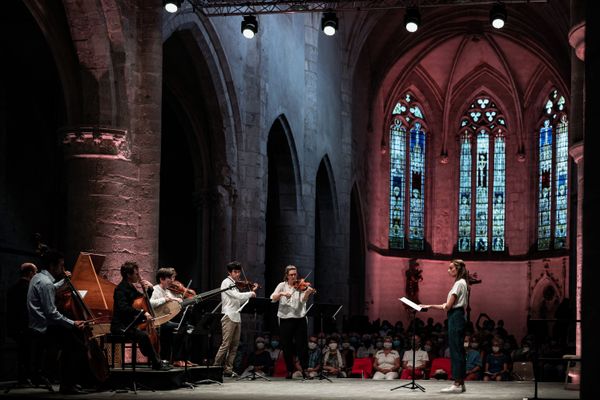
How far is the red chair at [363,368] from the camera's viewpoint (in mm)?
19000

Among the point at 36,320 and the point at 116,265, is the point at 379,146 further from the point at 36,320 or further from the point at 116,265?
the point at 36,320

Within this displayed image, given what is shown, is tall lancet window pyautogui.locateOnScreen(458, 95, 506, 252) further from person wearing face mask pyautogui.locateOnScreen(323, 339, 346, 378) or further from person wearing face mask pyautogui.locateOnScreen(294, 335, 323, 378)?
person wearing face mask pyautogui.locateOnScreen(323, 339, 346, 378)

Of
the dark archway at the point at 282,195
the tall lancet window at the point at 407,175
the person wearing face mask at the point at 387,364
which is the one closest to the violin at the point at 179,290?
the person wearing face mask at the point at 387,364

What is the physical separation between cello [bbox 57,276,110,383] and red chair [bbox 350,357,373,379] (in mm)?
8969

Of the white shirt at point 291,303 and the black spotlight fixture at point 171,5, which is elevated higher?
the black spotlight fixture at point 171,5

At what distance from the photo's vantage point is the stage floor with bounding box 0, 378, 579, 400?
1063 cm

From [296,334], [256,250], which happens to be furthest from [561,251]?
[296,334]

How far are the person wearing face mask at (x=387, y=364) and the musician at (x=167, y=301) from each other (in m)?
5.50

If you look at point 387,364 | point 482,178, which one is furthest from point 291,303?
point 482,178

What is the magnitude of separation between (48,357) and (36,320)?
3.30 metres

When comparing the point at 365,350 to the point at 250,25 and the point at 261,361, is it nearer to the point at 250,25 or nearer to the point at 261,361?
the point at 261,361

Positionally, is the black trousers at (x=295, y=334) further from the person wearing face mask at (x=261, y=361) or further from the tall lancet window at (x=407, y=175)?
the tall lancet window at (x=407, y=175)

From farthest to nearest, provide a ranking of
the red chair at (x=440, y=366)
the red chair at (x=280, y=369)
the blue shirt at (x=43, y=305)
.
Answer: the red chair at (x=440, y=366) → the red chair at (x=280, y=369) → the blue shirt at (x=43, y=305)

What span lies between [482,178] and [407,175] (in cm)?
323
